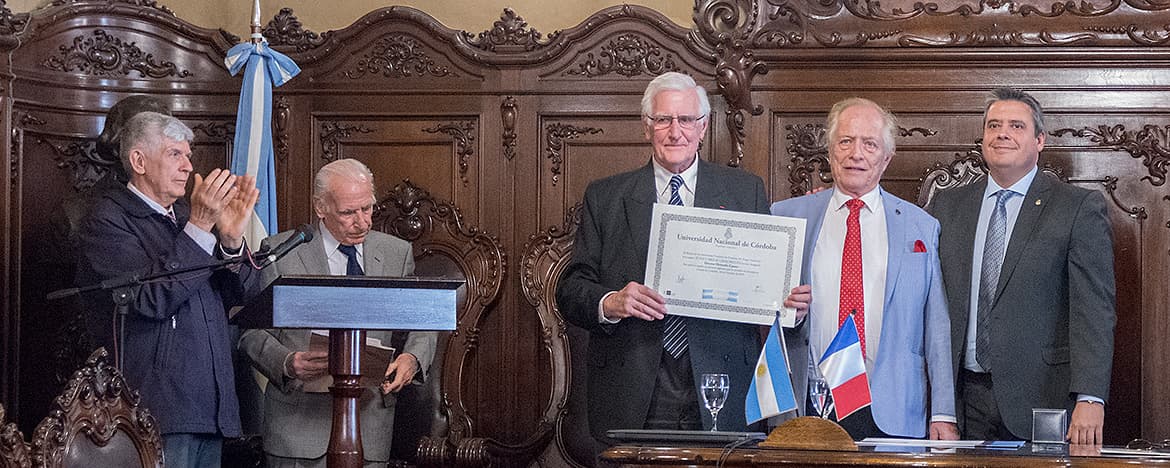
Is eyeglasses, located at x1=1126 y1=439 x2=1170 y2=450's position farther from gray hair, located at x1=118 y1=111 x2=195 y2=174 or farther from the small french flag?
gray hair, located at x1=118 y1=111 x2=195 y2=174

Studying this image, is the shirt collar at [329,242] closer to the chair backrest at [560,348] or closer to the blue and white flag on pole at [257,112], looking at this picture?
the blue and white flag on pole at [257,112]

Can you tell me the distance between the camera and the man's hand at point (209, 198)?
4.60 metres

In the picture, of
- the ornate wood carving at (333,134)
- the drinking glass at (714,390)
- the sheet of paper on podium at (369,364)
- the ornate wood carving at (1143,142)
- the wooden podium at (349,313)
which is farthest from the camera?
the ornate wood carving at (333,134)

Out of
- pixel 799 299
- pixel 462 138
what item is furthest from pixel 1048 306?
pixel 462 138

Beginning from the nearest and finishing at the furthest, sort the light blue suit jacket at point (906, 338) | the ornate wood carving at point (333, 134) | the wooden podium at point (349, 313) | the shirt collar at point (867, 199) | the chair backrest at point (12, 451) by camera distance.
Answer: the chair backrest at point (12, 451) → the wooden podium at point (349, 313) → the light blue suit jacket at point (906, 338) → the shirt collar at point (867, 199) → the ornate wood carving at point (333, 134)

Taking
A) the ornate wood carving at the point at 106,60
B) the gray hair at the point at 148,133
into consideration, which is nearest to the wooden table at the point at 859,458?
the gray hair at the point at 148,133

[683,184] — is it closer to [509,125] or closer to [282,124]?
[509,125]

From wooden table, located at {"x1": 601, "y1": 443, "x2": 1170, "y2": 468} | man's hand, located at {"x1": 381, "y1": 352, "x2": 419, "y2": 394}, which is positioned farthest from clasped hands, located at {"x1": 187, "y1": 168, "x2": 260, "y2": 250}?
Answer: wooden table, located at {"x1": 601, "y1": 443, "x2": 1170, "y2": 468}

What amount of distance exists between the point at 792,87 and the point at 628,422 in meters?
2.14

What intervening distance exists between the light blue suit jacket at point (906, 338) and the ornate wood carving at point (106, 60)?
10.0 feet

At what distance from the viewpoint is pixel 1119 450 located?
3.54m

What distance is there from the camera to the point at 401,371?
4973mm

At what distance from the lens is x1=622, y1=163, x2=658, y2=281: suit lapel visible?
15.1 ft

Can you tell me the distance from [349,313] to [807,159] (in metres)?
2.85
